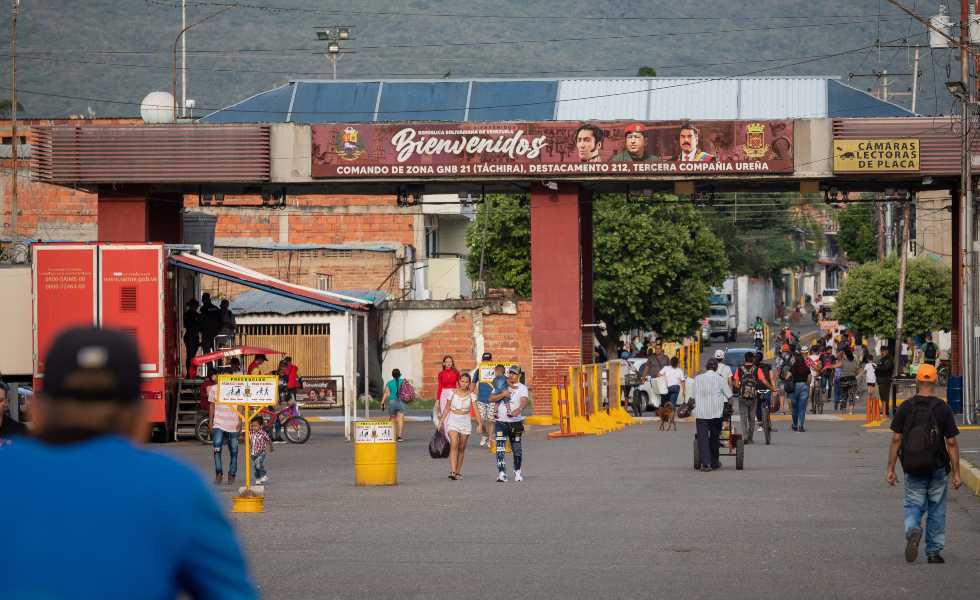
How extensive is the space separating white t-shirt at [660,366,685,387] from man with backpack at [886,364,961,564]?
78.3ft

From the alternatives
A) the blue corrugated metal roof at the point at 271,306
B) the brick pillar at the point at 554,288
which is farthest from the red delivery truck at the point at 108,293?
the blue corrugated metal roof at the point at 271,306

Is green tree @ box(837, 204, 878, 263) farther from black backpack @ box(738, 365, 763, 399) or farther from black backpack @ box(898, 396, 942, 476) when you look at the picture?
black backpack @ box(898, 396, 942, 476)

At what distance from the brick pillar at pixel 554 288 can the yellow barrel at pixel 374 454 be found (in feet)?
57.3

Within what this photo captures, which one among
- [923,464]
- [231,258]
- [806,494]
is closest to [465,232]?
[231,258]

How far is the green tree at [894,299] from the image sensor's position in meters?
62.7

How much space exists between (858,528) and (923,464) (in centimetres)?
295

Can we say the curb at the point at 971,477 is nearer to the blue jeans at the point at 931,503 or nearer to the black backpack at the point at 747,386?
the black backpack at the point at 747,386

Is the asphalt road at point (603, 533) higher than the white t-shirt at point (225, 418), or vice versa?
the white t-shirt at point (225, 418)

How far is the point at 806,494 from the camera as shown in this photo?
778 inches

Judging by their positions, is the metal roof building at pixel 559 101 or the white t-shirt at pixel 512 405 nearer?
the white t-shirt at pixel 512 405

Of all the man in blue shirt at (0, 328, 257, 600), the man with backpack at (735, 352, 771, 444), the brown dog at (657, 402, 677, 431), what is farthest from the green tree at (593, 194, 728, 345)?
the man in blue shirt at (0, 328, 257, 600)

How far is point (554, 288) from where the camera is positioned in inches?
1559

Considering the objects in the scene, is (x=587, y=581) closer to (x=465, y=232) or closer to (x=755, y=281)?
(x=465, y=232)

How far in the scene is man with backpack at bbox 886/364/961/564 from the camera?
13.3 meters
